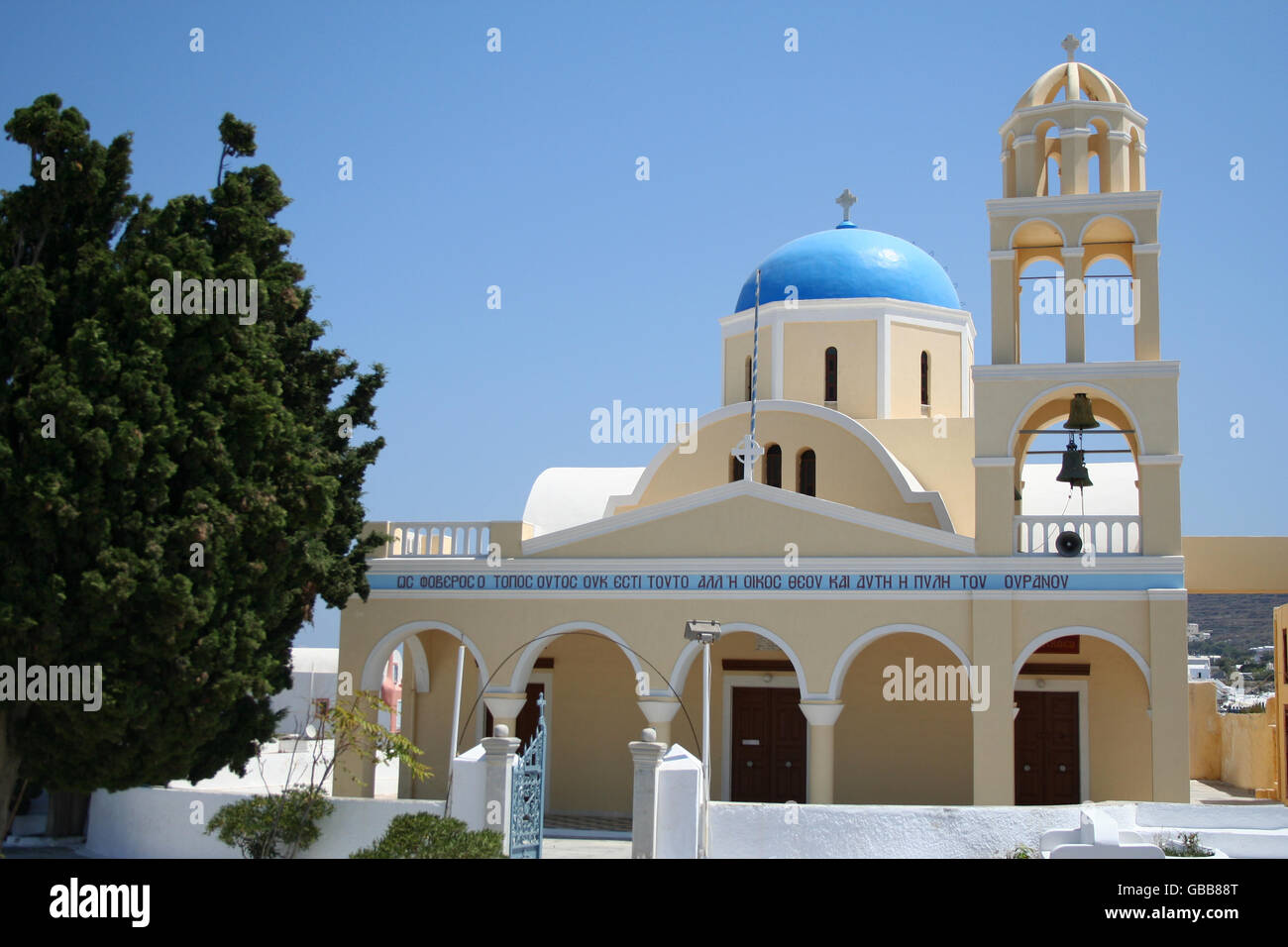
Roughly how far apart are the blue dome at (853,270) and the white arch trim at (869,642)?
6623 millimetres

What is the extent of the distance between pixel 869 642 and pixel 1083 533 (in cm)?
296

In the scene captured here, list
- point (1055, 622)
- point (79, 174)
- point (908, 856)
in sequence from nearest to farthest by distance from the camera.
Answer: point (908, 856)
point (79, 174)
point (1055, 622)

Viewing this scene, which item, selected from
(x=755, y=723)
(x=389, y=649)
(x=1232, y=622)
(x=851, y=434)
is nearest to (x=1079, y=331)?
(x=851, y=434)

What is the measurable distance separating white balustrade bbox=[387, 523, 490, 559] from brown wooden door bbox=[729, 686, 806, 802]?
4.36 meters

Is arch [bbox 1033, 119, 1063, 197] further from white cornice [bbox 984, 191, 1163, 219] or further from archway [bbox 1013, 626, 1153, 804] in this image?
archway [bbox 1013, 626, 1153, 804]

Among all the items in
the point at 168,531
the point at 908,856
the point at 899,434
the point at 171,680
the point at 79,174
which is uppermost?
the point at 79,174

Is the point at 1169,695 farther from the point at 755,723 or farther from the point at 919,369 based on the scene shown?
the point at 919,369

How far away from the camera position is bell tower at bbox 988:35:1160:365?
18.2 m

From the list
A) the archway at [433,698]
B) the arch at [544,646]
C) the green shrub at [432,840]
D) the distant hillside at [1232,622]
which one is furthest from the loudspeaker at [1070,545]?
the distant hillside at [1232,622]

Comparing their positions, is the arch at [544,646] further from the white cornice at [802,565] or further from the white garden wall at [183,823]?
the white garden wall at [183,823]
